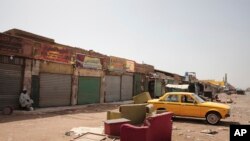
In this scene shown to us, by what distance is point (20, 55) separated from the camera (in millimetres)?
15992

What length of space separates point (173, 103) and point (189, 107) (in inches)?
37.3

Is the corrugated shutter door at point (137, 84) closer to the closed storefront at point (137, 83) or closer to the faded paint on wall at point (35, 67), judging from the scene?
the closed storefront at point (137, 83)

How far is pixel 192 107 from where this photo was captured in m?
Result: 14.4

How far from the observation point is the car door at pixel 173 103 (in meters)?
14.8

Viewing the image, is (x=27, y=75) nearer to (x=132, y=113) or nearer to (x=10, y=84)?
(x=10, y=84)

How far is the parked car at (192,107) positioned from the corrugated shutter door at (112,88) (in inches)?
429

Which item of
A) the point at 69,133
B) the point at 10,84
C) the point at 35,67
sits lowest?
the point at 69,133

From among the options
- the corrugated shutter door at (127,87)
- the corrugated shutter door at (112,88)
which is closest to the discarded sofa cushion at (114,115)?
the corrugated shutter door at (112,88)

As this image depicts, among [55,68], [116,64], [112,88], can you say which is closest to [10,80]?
[55,68]

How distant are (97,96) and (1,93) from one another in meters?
10.2

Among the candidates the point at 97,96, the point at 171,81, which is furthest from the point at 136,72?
the point at 171,81

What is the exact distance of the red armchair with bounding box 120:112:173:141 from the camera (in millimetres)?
7340

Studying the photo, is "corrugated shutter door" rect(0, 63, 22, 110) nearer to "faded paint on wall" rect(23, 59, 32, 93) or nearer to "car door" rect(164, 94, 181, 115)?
"faded paint on wall" rect(23, 59, 32, 93)

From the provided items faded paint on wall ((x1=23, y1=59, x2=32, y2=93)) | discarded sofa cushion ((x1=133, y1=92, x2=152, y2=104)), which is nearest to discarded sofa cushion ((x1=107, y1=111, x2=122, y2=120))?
faded paint on wall ((x1=23, y1=59, x2=32, y2=93))
